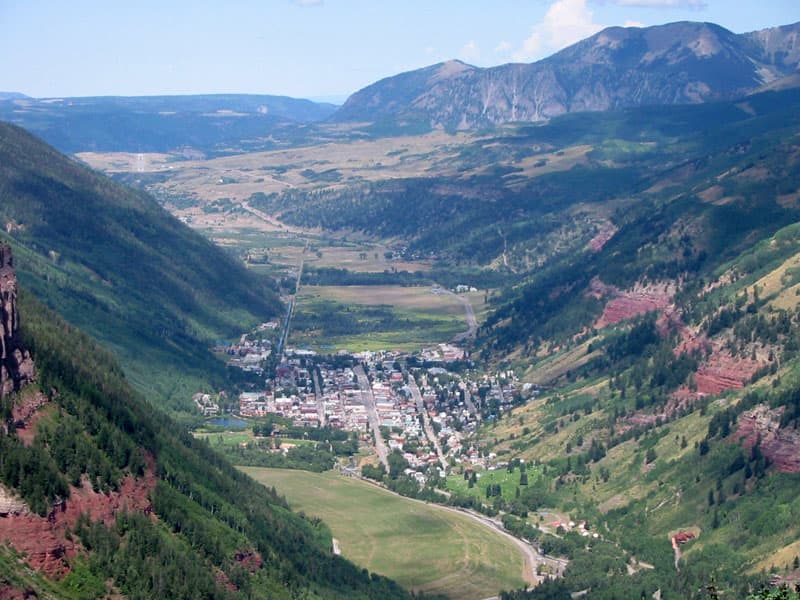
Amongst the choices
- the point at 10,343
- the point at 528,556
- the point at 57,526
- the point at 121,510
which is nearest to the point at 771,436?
the point at 528,556

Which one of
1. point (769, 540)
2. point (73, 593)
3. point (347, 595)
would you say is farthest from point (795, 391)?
point (73, 593)

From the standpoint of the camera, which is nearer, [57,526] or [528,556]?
[57,526]

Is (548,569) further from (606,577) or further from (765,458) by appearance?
(765,458)

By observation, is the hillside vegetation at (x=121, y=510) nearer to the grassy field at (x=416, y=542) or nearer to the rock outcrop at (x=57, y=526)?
the rock outcrop at (x=57, y=526)

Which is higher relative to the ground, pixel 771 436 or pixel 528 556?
pixel 771 436

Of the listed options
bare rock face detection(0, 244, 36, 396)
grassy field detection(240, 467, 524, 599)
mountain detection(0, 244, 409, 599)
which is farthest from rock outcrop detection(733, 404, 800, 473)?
bare rock face detection(0, 244, 36, 396)

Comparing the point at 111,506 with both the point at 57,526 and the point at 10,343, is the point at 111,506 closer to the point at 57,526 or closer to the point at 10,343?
the point at 57,526
